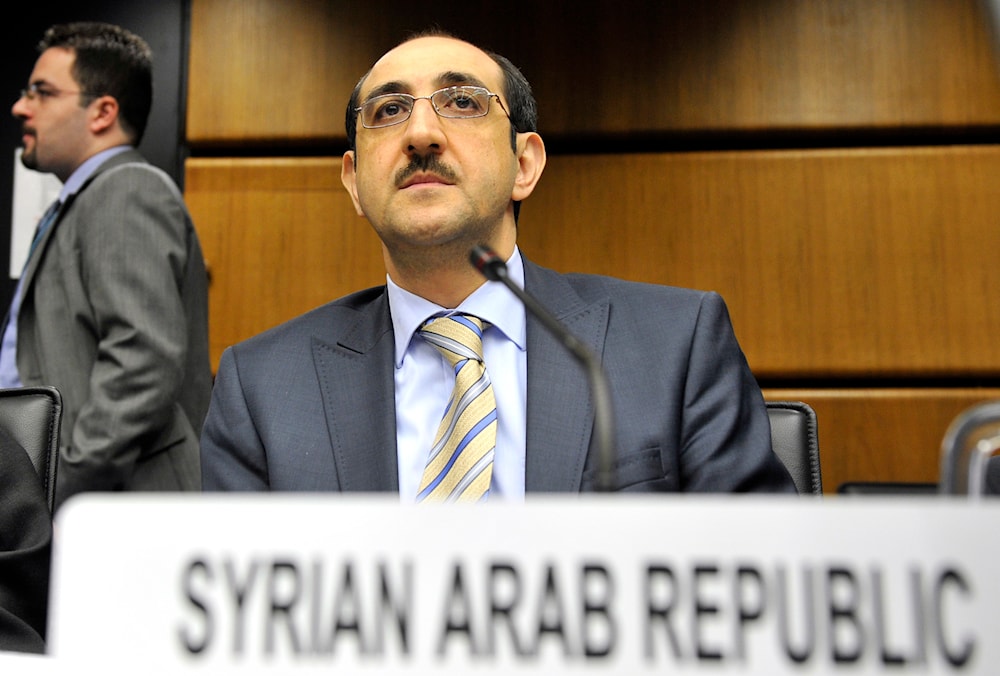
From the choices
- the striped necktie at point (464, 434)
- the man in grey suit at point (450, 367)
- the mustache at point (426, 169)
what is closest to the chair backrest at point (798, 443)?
the man in grey suit at point (450, 367)

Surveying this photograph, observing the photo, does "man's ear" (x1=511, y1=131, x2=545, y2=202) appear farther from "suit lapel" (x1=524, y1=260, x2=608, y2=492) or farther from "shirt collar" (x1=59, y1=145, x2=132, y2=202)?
"shirt collar" (x1=59, y1=145, x2=132, y2=202)

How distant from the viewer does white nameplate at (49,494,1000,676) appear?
1.43 ft

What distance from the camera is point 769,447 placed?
1.15 m

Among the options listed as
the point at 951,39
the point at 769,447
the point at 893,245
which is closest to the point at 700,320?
the point at 769,447

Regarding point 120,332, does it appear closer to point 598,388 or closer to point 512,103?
point 512,103

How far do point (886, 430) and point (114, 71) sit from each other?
6.05ft

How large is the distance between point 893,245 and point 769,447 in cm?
121

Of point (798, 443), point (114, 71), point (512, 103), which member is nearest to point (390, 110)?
point (512, 103)

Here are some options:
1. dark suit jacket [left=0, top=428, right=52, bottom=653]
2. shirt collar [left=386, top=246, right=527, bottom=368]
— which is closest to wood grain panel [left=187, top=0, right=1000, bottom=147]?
shirt collar [left=386, top=246, right=527, bottom=368]

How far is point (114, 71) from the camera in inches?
84.1

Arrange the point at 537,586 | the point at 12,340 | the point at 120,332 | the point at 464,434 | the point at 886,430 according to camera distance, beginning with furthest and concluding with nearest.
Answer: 1. the point at 886,430
2. the point at 12,340
3. the point at 120,332
4. the point at 464,434
5. the point at 537,586

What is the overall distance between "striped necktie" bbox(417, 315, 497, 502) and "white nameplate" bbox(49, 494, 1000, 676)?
585 mm

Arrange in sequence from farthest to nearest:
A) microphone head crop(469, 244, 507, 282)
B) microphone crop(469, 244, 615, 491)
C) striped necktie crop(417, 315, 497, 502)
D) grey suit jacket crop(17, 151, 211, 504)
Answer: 1. grey suit jacket crop(17, 151, 211, 504)
2. striped necktie crop(417, 315, 497, 502)
3. microphone head crop(469, 244, 507, 282)
4. microphone crop(469, 244, 615, 491)

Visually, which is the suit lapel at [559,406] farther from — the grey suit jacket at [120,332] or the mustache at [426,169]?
the grey suit jacket at [120,332]
